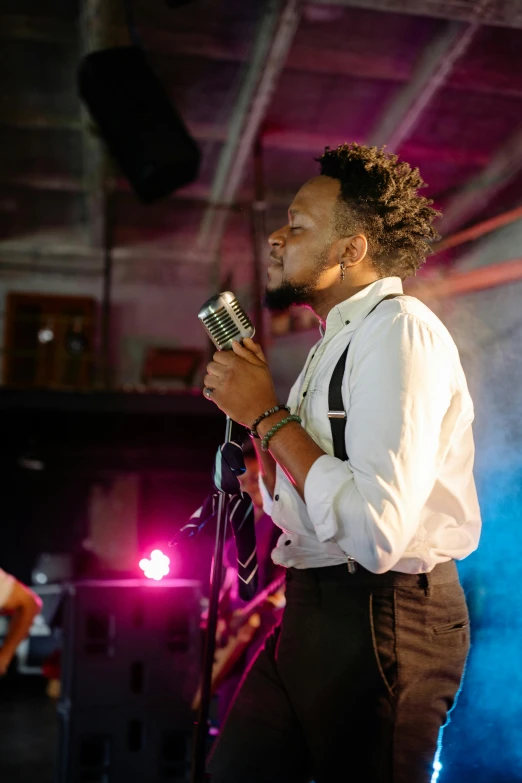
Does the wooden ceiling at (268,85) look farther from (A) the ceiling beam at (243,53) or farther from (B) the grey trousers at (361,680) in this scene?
(B) the grey trousers at (361,680)

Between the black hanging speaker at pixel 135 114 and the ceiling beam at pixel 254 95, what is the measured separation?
1385mm

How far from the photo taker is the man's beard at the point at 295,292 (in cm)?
165

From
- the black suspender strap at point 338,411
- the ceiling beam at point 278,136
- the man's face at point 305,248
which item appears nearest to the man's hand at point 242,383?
the black suspender strap at point 338,411

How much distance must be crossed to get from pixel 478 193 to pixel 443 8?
412cm

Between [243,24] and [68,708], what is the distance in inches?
233

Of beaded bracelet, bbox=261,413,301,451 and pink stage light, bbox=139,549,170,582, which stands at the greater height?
beaded bracelet, bbox=261,413,301,451

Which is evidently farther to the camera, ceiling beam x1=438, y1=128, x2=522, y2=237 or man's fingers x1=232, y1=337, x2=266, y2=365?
ceiling beam x1=438, y1=128, x2=522, y2=237

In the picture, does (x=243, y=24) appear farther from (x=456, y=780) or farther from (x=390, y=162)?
(x=456, y=780)

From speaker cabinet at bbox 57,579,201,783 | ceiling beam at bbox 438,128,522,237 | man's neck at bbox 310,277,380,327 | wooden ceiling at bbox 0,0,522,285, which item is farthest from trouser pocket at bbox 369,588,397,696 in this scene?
wooden ceiling at bbox 0,0,522,285

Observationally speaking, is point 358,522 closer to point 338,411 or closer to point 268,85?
point 338,411

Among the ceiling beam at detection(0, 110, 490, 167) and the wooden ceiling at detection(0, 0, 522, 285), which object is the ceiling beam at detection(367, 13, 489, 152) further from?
the ceiling beam at detection(0, 110, 490, 167)

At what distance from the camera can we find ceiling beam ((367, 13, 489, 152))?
636 centimetres

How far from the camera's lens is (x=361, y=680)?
1338 millimetres

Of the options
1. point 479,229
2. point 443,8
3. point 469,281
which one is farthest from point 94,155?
point 469,281
